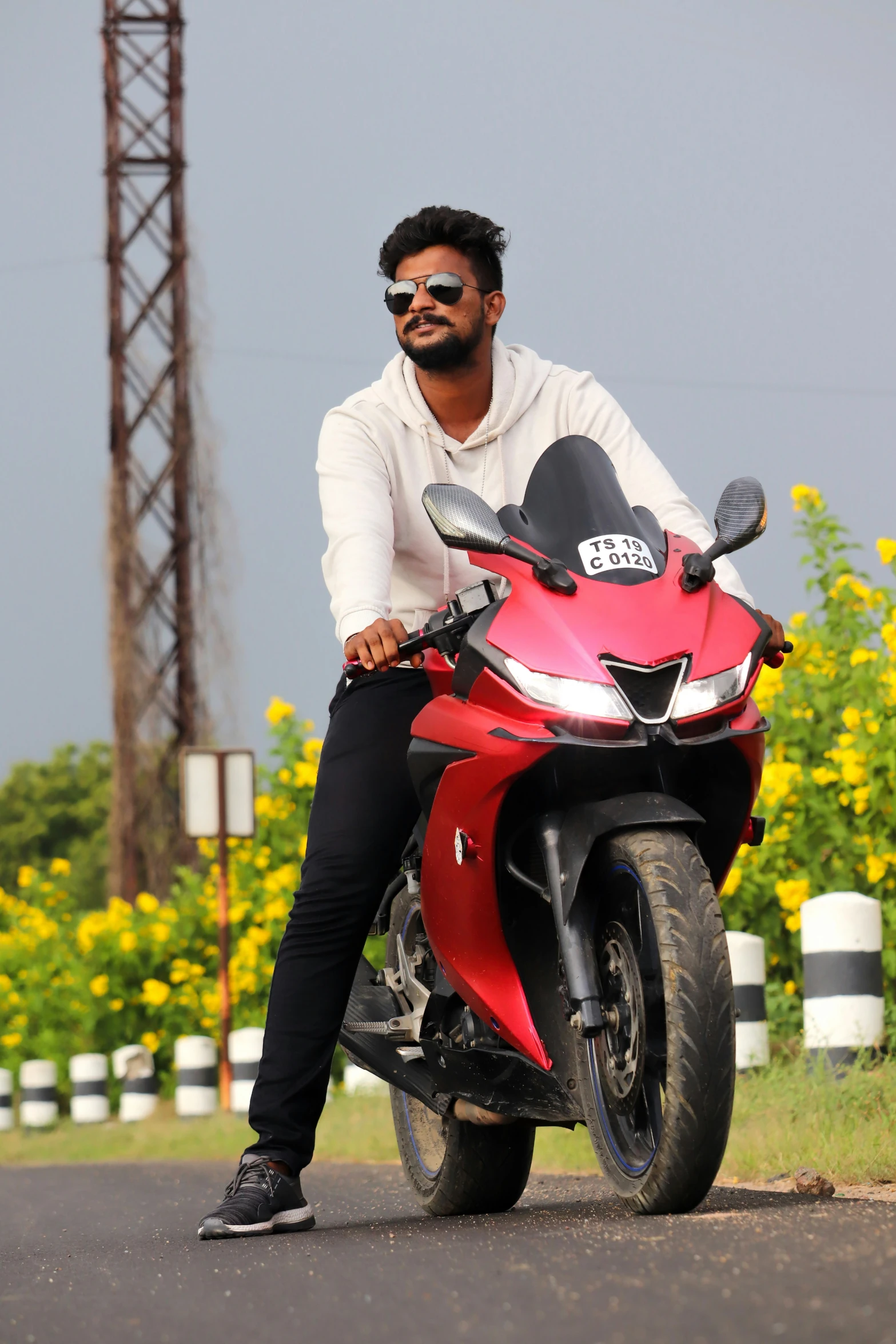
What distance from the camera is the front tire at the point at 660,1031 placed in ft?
10.7

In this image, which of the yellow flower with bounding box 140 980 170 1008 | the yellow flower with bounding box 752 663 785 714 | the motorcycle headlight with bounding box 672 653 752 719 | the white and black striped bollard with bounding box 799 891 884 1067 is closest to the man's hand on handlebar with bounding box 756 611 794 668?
the motorcycle headlight with bounding box 672 653 752 719

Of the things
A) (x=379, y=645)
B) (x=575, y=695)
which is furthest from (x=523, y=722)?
(x=379, y=645)

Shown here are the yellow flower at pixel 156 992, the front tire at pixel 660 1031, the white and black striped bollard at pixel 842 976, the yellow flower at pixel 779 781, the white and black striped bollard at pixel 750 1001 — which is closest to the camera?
the front tire at pixel 660 1031

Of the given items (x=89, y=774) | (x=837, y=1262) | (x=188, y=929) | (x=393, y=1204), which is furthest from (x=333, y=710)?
(x=89, y=774)

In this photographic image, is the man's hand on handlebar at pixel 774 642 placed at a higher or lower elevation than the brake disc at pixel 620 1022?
higher

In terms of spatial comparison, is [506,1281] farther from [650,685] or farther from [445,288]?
[445,288]

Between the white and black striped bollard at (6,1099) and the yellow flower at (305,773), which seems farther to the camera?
the white and black striped bollard at (6,1099)

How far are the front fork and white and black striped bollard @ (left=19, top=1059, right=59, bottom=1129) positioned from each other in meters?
12.2

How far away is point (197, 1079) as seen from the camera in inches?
506

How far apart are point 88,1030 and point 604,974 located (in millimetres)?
12667

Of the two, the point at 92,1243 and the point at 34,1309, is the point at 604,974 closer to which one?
the point at 34,1309

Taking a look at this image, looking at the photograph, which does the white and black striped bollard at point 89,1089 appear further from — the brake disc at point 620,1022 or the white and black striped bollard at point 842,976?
the brake disc at point 620,1022

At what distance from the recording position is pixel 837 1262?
8.66ft

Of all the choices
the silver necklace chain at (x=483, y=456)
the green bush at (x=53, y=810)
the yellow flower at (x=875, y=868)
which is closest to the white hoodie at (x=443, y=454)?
the silver necklace chain at (x=483, y=456)
